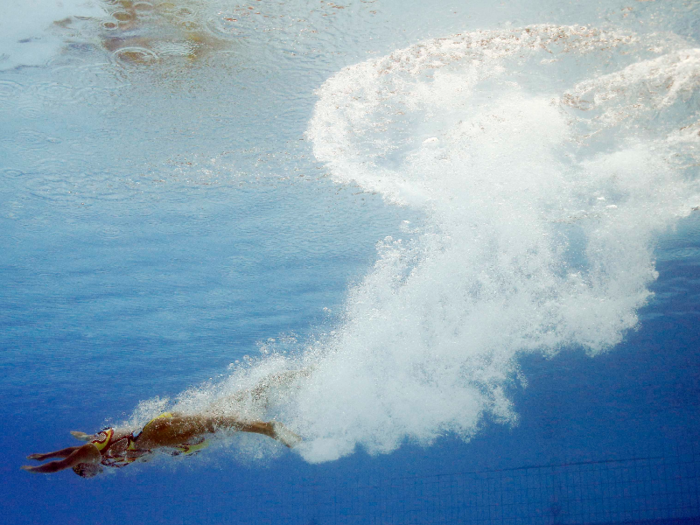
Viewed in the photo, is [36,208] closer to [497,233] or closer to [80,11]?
[80,11]

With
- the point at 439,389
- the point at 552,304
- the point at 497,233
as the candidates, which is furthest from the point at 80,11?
the point at 552,304

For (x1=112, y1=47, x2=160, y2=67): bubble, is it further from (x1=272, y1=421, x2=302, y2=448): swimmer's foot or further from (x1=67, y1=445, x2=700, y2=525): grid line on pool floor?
(x1=67, y1=445, x2=700, y2=525): grid line on pool floor

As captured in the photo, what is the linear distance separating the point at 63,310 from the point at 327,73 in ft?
22.7

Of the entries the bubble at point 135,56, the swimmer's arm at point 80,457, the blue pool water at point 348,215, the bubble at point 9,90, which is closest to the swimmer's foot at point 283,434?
the blue pool water at point 348,215

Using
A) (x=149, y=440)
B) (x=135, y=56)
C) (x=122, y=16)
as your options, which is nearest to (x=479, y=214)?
(x=135, y=56)

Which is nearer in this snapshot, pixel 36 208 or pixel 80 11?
pixel 80 11

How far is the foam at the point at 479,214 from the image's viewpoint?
20.6 ft

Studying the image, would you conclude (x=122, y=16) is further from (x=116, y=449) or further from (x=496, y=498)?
(x=496, y=498)

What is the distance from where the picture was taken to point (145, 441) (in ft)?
21.1

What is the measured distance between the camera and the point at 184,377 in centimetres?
995

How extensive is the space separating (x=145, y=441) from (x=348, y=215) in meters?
4.71

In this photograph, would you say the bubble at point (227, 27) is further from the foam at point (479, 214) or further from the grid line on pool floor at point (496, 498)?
the grid line on pool floor at point (496, 498)

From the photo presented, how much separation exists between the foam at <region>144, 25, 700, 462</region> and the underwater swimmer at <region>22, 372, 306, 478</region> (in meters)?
0.56

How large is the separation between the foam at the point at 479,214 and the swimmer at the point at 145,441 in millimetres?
663
